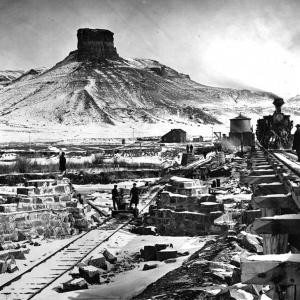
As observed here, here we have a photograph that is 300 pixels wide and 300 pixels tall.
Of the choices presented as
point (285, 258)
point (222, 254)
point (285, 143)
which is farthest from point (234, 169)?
point (285, 258)

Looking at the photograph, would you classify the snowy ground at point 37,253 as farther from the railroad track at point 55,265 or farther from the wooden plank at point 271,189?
the wooden plank at point 271,189

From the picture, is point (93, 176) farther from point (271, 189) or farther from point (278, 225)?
point (278, 225)

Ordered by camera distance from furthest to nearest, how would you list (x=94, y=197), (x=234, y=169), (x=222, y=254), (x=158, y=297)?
1. (x=234, y=169)
2. (x=94, y=197)
3. (x=222, y=254)
4. (x=158, y=297)

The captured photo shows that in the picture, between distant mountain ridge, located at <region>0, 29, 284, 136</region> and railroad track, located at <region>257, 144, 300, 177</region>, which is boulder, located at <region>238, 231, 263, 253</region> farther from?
distant mountain ridge, located at <region>0, 29, 284, 136</region>

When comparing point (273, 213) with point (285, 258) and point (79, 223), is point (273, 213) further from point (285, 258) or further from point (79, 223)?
point (79, 223)

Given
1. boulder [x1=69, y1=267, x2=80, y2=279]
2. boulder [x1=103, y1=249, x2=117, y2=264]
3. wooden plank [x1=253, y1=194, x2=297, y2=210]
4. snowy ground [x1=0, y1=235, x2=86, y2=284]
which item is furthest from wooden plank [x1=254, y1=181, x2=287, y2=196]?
snowy ground [x1=0, y1=235, x2=86, y2=284]

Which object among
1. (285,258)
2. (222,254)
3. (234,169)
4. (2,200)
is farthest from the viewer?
(234,169)

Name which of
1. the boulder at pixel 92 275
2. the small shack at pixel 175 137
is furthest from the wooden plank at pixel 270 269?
the small shack at pixel 175 137
